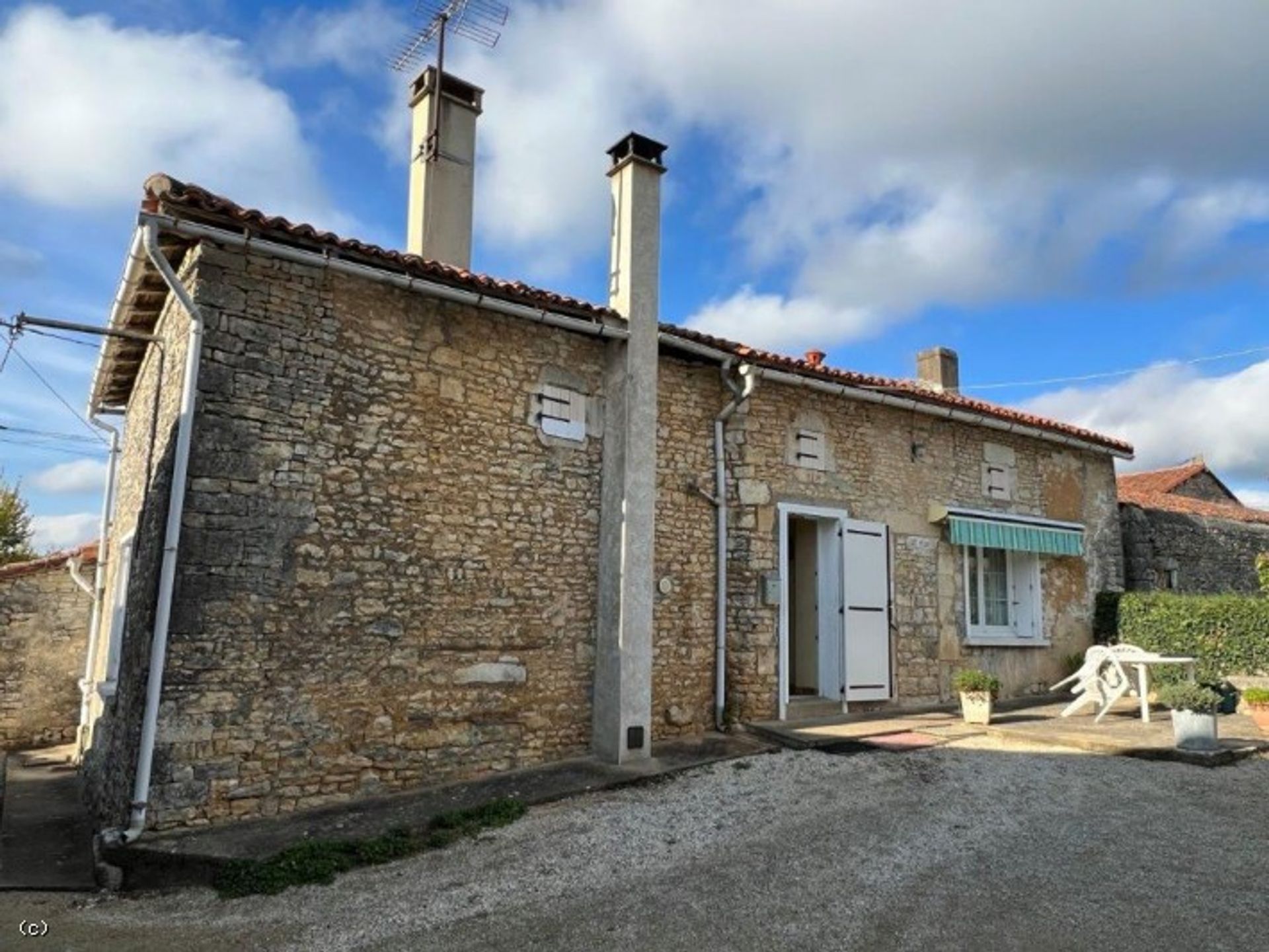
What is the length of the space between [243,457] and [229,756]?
216 centimetres

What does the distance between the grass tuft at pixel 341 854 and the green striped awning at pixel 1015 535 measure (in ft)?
22.2

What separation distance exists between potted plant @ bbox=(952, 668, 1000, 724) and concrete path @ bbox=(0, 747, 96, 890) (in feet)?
26.5

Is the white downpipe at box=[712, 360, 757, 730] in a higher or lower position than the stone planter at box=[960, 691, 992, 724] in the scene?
higher

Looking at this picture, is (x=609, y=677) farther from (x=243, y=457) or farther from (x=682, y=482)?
(x=243, y=457)

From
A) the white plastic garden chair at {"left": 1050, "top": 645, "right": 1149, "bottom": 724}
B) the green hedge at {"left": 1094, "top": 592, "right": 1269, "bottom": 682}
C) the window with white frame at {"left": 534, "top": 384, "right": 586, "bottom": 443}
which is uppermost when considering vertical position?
the window with white frame at {"left": 534, "top": 384, "right": 586, "bottom": 443}

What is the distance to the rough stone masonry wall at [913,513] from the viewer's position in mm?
9086

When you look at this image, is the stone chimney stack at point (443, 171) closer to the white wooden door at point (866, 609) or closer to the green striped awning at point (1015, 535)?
the white wooden door at point (866, 609)

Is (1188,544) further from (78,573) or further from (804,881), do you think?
(78,573)

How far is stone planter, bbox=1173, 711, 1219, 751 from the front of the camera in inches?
297

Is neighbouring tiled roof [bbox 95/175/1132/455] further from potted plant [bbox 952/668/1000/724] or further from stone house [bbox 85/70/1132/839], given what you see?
potted plant [bbox 952/668/1000/724]

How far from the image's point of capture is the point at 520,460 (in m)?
7.70

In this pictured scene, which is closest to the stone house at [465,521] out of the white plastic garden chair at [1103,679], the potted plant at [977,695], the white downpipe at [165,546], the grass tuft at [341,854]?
the white downpipe at [165,546]

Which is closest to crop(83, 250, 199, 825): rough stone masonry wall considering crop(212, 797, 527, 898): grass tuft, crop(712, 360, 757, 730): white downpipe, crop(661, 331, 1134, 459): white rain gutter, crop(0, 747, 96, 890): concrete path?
crop(0, 747, 96, 890): concrete path

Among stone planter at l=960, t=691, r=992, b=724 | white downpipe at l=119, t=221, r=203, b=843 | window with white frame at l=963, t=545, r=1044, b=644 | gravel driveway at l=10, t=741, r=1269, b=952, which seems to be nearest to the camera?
gravel driveway at l=10, t=741, r=1269, b=952
